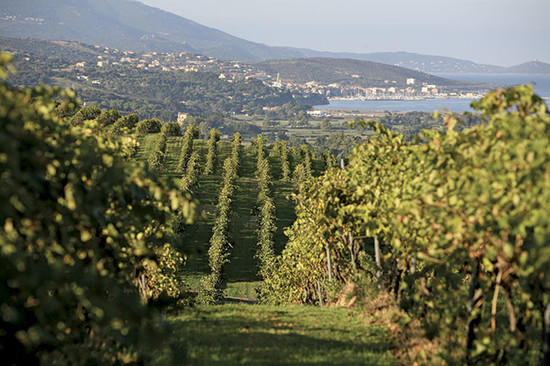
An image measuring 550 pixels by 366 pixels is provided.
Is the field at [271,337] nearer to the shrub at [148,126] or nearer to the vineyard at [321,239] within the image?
the vineyard at [321,239]

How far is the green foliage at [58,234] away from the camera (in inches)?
203

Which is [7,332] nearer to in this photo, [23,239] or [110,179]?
[23,239]

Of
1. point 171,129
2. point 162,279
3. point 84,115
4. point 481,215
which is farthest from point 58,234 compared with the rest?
point 84,115

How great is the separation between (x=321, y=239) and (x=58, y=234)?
986 centimetres

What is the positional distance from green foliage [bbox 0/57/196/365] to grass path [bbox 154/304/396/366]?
1307 millimetres

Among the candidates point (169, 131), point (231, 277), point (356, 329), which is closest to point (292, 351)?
point (356, 329)

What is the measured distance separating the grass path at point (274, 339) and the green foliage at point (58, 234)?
1.31m

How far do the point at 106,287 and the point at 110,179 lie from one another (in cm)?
138

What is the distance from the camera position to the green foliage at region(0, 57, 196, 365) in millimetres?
5156

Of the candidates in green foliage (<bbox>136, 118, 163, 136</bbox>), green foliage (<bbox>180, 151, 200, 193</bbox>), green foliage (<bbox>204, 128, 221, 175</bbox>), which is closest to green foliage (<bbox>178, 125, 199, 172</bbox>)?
green foliage (<bbox>180, 151, 200, 193</bbox>)

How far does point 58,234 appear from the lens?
6301 millimetres

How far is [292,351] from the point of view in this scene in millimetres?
8773

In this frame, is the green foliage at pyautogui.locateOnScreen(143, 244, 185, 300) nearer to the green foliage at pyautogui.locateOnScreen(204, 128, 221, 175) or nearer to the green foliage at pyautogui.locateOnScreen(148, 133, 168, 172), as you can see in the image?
the green foliage at pyautogui.locateOnScreen(148, 133, 168, 172)

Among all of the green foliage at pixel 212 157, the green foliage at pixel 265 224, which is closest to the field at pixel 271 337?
Result: the green foliage at pixel 265 224
